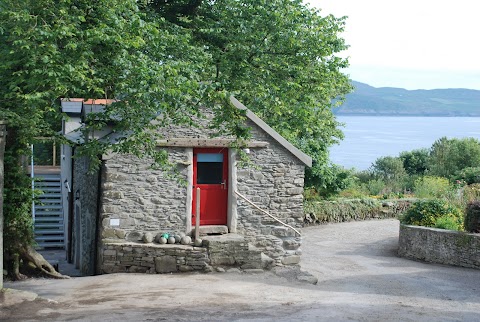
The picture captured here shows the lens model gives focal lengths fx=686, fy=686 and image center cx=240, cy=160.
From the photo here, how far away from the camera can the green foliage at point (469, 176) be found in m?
35.9

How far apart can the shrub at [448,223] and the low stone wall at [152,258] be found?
9648 millimetres

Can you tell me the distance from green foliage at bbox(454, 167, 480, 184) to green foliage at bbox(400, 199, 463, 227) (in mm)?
11925

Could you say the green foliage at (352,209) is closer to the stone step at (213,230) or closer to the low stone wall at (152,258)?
the stone step at (213,230)

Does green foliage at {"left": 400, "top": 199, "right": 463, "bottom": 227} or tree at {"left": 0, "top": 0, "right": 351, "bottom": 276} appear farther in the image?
green foliage at {"left": 400, "top": 199, "right": 463, "bottom": 227}

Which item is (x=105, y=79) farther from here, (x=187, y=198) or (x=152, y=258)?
(x=152, y=258)

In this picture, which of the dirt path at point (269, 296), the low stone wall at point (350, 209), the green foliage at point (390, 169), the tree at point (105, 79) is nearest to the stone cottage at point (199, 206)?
the dirt path at point (269, 296)

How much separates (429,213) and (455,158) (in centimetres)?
1920

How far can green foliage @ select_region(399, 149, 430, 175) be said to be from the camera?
4500 centimetres

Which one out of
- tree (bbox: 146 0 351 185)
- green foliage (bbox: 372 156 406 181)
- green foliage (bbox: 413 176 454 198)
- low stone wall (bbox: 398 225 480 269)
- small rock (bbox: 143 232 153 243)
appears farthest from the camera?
green foliage (bbox: 372 156 406 181)

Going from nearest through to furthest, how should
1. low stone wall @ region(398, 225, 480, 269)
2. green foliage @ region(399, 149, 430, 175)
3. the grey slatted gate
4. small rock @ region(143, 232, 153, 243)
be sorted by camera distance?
small rock @ region(143, 232, 153, 243), low stone wall @ region(398, 225, 480, 269), the grey slatted gate, green foliage @ region(399, 149, 430, 175)

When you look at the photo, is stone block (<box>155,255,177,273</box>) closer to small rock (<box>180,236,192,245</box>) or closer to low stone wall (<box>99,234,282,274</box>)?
low stone wall (<box>99,234,282,274</box>)

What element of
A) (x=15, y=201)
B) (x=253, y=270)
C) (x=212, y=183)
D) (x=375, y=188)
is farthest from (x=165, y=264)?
(x=375, y=188)

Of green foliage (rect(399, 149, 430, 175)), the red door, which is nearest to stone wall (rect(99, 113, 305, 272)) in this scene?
the red door

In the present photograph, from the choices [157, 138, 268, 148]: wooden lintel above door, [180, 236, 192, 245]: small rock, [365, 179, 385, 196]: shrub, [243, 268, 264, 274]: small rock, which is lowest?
[243, 268, 264, 274]: small rock
